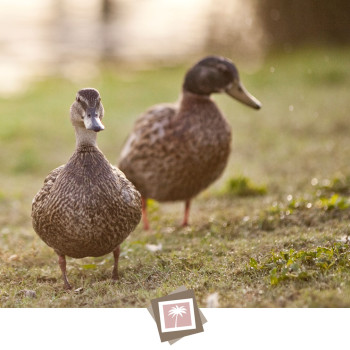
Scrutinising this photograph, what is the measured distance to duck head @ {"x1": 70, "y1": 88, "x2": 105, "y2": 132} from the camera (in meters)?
3.24

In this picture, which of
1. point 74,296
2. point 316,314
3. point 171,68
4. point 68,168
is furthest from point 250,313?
point 171,68

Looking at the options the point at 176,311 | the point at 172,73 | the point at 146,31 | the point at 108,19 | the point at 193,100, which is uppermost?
the point at 108,19

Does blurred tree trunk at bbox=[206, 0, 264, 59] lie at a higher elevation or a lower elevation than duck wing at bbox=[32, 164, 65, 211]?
higher

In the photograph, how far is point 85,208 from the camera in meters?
3.43

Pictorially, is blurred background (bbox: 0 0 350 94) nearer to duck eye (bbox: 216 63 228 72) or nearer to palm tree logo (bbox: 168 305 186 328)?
duck eye (bbox: 216 63 228 72)

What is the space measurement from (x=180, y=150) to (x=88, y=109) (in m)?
1.42

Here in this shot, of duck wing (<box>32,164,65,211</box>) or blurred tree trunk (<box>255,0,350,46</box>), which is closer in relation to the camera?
duck wing (<box>32,164,65,211</box>)

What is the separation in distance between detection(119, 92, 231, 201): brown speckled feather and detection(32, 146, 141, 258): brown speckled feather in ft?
3.58

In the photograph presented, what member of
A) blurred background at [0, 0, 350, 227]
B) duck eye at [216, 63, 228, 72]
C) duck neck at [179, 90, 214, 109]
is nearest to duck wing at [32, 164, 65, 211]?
duck neck at [179, 90, 214, 109]

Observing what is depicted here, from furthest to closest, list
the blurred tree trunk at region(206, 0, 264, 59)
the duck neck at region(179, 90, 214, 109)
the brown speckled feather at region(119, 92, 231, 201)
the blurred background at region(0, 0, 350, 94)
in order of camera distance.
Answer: the blurred background at region(0, 0, 350, 94) → the blurred tree trunk at region(206, 0, 264, 59) → the duck neck at region(179, 90, 214, 109) → the brown speckled feather at region(119, 92, 231, 201)

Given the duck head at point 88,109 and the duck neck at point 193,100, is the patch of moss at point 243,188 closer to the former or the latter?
the duck neck at point 193,100

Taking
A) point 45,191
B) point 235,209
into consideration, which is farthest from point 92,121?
point 235,209

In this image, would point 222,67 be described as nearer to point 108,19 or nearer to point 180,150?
point 180,150

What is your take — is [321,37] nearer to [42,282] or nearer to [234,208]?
[234,208]
